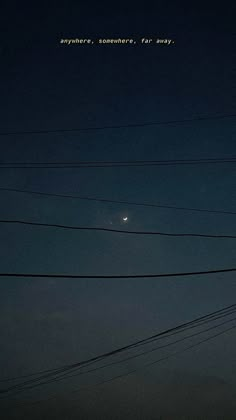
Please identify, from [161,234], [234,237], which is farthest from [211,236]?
[161,234]

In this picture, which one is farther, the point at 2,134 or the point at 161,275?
the point at 2,134

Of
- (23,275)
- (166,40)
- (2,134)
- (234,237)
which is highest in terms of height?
(166,40)

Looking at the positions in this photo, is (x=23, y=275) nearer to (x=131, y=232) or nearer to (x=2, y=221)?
(x=2, y=221)

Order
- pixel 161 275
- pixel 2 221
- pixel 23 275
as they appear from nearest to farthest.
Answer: pixel 23 275, pixel 161 275, pixel 2 221

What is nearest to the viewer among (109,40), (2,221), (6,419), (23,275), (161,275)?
(23,275)

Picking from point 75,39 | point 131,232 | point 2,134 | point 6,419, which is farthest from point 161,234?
point 6,419

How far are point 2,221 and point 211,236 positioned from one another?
5.84m

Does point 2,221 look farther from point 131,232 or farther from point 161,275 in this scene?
point 161,275

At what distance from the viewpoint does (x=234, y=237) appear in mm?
11070

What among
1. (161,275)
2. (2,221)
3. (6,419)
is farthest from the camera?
(6,419)

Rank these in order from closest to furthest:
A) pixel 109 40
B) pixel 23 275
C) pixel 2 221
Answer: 1. pixel 23 275
2. pixel 2 221
3. pixel 109 40

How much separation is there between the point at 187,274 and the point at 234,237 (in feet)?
6.84

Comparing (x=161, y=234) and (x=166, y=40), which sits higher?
(x=166, y=40)

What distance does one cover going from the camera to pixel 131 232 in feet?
36.8
